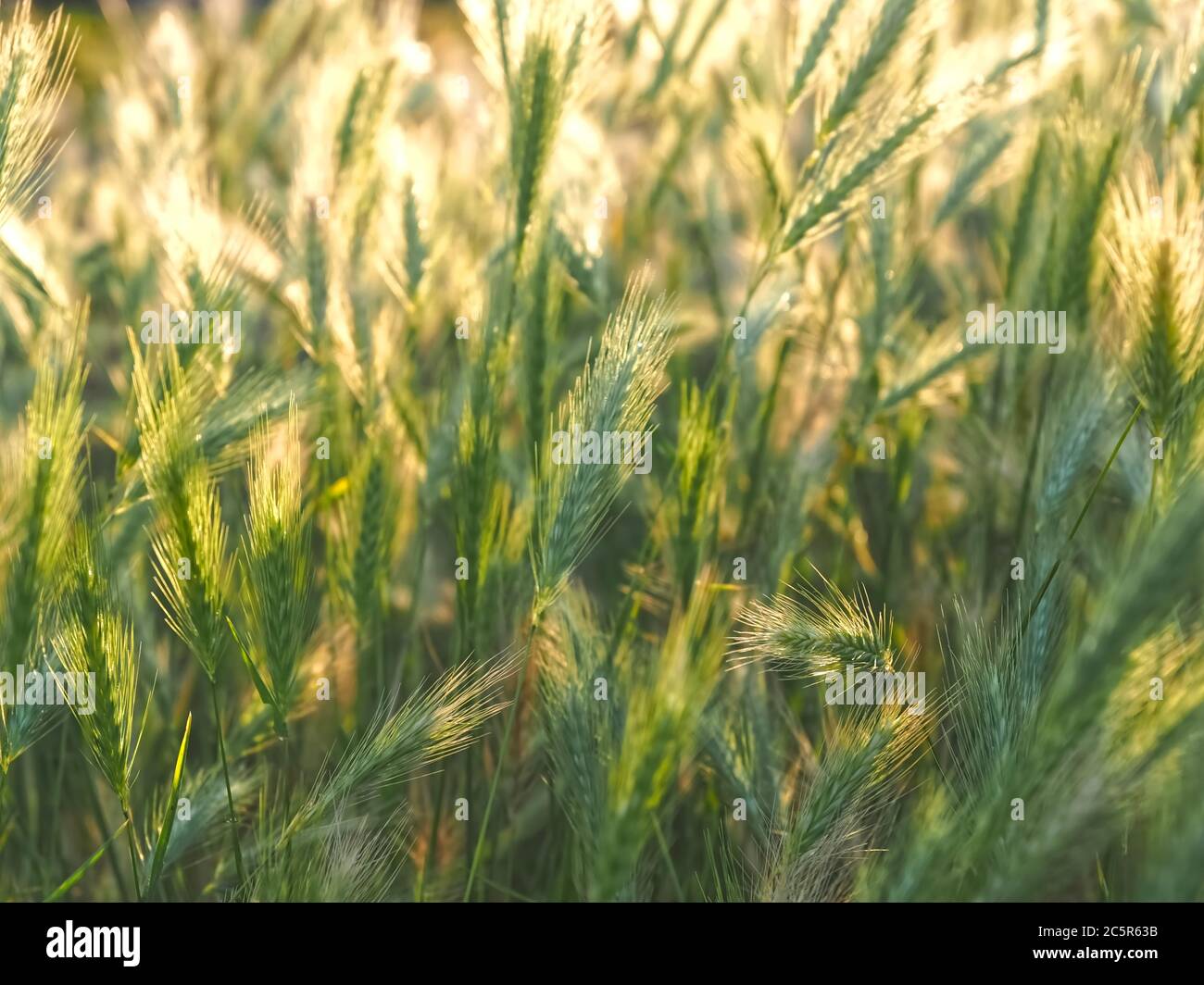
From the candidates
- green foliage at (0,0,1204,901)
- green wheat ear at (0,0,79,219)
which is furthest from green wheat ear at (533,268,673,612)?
green wheat ear at (0,0,79,219)

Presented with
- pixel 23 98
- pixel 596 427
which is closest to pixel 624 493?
pixel 596 427

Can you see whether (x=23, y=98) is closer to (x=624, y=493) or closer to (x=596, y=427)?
(x=596, y=427)

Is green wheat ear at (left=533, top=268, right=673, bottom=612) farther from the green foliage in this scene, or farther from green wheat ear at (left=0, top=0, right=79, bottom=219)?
green wheat ear at (left=0, top=0, right=79, bottom=219)

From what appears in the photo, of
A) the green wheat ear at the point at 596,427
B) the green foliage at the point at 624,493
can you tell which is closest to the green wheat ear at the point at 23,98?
the green foliage at the point at 624,493

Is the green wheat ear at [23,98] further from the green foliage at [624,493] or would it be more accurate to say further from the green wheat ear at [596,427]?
the green wheat ear at [596,427]

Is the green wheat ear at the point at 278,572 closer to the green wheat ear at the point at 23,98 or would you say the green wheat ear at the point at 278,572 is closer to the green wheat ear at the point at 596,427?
the green wheat ear at the point at 596,427

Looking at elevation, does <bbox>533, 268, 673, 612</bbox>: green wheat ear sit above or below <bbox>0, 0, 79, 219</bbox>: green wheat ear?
below

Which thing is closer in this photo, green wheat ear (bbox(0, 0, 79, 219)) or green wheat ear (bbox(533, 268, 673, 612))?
green wheat ear (bbox(533, 268, 673, 612))

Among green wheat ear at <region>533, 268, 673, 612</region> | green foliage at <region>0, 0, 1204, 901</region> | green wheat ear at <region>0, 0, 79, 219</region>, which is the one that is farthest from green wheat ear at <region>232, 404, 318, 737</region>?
green wheat ear at <region>0, 0, 79, 219</region>

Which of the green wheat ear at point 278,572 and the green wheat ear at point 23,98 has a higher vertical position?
the green wheat ear at point 23,98

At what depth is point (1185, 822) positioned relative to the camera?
2.59 feet

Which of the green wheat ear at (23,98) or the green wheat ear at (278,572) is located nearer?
the green wheat ear at (278,572)

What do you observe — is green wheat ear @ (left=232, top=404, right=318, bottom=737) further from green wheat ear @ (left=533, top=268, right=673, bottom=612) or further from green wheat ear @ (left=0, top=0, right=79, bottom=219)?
green wheat ear @ (left=0, top=0, right=79, bottom=219)
